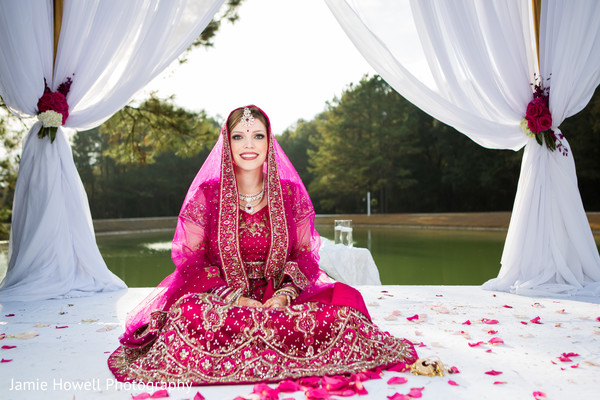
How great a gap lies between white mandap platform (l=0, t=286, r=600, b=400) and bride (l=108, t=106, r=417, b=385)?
9cm

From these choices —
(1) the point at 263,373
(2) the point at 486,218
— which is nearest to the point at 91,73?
(1) the point at 263,373

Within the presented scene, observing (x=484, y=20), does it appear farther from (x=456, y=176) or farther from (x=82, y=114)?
(x=456, y=176)

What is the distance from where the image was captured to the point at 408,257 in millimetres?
6656

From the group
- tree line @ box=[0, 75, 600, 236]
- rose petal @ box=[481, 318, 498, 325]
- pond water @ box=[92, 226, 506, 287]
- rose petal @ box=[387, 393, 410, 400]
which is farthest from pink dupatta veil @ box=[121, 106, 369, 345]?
tree line @ box=[0, 75, 600, 236]

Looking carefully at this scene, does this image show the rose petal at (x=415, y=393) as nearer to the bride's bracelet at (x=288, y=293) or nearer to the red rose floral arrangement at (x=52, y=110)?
the bride's bracelet at (x=288, y=293)

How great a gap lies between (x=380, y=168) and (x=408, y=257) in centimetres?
1000

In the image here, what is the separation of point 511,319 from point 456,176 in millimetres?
14671

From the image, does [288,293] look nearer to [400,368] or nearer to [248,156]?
[400,368]

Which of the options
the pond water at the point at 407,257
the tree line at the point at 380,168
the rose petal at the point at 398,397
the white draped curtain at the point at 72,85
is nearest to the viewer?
the rose petal at the point at 398,397

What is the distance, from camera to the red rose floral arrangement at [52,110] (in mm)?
3209

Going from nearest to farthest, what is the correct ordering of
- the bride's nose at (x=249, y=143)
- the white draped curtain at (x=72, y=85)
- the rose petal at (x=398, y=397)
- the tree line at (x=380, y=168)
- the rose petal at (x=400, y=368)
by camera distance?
the rose petal at (x=398, y=397)
the rose petal at (x=400, y=368)
the bride's nose at (x=249, y=143)
the white draped curtain at (x=72, y=85)
the tree line at (x=380, y=168)

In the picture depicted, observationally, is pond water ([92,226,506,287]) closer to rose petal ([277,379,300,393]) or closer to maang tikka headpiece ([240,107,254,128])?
maang tikka headpiece ([240,107,254,128])

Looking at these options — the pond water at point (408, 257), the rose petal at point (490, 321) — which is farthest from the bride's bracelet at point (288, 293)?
the pond water at point (408, 257)

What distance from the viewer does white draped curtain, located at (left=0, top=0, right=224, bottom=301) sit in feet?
→ 10.5
